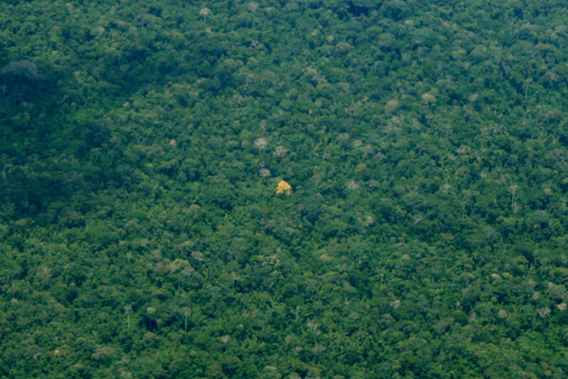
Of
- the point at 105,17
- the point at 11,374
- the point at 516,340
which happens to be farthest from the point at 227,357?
the point at 105,17

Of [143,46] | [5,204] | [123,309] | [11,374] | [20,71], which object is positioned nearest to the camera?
[11,374]

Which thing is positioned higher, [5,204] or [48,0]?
[48,0]

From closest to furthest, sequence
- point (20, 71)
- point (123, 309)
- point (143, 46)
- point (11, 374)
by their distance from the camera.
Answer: point (11, 374)
point (123, 309)
point (20, 71)
point (143, 46)

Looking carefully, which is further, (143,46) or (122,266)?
(143,46)

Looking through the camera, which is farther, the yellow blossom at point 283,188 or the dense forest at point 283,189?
the yellow blossom at point 283,188

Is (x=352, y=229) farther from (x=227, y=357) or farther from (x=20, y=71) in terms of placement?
(x=20, y=71)

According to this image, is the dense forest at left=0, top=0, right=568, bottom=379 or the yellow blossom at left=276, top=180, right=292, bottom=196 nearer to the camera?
the dense forest at left=0, top=0, right=568, bottom=379

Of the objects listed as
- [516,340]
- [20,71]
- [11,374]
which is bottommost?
[11,374]

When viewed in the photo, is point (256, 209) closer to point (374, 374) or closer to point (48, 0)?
point (374, 374)
